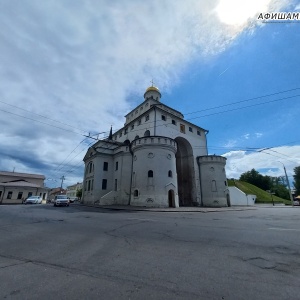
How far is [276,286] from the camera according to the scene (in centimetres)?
304

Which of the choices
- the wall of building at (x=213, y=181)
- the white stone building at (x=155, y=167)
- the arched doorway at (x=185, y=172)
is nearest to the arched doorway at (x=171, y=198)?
the white stone building at (x=155, y=167)

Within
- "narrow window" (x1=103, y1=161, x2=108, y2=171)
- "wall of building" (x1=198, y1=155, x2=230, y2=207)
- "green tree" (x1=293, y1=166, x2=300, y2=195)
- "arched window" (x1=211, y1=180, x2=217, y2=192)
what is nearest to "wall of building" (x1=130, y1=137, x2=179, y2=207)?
"narrow window" (x1=103, y1=161, x2=108, y2=171)

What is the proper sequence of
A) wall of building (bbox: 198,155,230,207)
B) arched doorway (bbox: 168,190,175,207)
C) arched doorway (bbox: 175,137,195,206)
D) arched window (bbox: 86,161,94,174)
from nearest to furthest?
arched doorway (bbox: 168,190,175,207) < wall of building (bbox: 198,155,230,207) < arched doorway (bbox: 175,137,195,206) < arched window (bbox: 86,161,94,174)

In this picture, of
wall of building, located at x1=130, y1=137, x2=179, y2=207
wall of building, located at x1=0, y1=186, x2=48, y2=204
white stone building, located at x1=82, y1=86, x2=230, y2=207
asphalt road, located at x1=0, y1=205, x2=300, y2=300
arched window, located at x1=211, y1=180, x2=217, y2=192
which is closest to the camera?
asphalt road, located at x1=0, y1=205, x2=300, y2=300

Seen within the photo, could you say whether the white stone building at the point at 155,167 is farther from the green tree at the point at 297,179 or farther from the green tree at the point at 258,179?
the green tree at the point at 258,179

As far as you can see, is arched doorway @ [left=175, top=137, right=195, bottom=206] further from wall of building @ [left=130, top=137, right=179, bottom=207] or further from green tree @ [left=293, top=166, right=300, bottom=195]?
green tree @ [left=293, top=166, right=300, bottom=195]

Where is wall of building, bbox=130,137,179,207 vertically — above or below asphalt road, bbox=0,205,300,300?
above

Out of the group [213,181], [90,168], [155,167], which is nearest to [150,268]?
[155,167]

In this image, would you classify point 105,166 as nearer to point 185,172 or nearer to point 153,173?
point 153,173

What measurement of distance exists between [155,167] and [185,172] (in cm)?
1115

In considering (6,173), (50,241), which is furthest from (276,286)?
(6,173)

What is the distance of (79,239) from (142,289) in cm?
418

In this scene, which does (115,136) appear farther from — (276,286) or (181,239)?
(276,286)

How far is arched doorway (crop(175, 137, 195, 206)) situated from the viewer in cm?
3428
